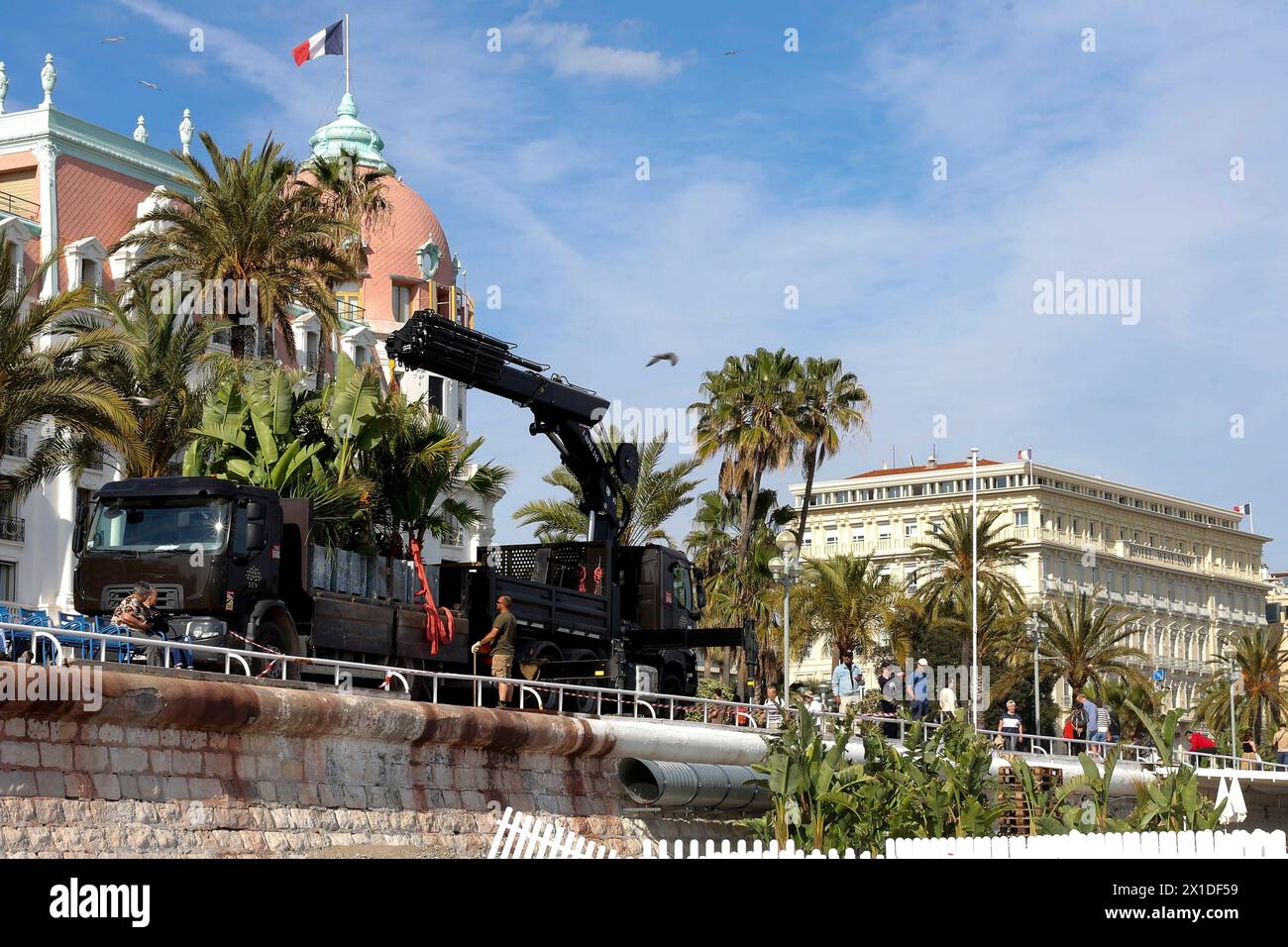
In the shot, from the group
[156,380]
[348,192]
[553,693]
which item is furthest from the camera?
[348,192]

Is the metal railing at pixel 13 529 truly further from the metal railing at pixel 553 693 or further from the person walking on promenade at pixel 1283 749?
the person walking on promenade at pixel 1283 749

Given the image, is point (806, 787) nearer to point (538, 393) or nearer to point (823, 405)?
point (538, 393)

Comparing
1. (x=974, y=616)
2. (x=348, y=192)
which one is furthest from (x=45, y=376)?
(x=974, y=616)

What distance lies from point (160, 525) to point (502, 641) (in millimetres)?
4310

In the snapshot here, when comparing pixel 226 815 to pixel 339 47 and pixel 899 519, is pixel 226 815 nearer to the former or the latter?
pixel 339 47

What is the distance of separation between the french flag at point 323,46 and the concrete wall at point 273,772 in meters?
29.3

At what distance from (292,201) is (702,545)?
22.4 meters

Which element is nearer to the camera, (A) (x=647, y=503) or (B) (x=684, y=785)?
(B) (x=684, y=785)

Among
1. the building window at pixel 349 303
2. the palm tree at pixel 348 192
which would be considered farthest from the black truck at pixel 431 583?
the building window at pixel 349 303

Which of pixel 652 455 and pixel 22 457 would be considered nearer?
pixel 22 457

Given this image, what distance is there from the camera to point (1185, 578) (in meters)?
106

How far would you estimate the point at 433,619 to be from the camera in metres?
21.3

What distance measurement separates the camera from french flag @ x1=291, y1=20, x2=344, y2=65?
4450 cm
